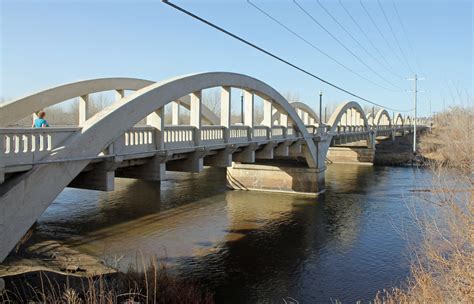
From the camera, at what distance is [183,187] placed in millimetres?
31578

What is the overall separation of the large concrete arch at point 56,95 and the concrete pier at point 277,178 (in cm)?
959

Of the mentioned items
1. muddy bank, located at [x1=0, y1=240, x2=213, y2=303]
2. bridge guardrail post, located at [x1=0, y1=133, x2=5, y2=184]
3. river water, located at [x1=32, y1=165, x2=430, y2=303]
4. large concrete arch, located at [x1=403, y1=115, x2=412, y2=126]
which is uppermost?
large concrete arch, located at [x1=403, y1=115, x2=412, y2=126]

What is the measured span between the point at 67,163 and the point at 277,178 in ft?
70.3

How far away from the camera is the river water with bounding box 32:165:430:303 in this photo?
43.7ft

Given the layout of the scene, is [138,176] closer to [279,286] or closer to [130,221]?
[279,286]

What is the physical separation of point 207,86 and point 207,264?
6.12 m

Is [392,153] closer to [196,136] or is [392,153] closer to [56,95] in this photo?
[56,95]

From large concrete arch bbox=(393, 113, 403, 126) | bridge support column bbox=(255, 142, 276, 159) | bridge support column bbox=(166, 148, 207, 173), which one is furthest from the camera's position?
large concrete arch bbox=(393, 113, 403, 126)

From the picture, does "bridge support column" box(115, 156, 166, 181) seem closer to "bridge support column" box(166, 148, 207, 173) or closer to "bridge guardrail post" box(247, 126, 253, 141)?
"bridge support column" box(166, 148, 207, 173)

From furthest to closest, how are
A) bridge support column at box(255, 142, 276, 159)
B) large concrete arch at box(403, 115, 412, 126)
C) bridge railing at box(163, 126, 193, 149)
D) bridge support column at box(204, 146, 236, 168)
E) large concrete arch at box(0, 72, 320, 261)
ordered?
large concrete arch at box(403, 115, 412, 126)
bridge support column at box(255, 142, 276, 159)
bridge support column at box(204, 146, 236, 168)
bridge railing at box(163, 126, 193, 149)
large concrete arch at box(0, 72, 320, 261)

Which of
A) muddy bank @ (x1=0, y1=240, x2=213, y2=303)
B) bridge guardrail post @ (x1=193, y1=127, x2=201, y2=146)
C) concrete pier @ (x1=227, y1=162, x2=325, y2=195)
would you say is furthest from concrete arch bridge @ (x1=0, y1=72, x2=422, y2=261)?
concrete pier @ (x1=227, y1=162, x2=325, y2=195)

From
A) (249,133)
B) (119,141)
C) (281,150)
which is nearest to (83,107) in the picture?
(249,133)

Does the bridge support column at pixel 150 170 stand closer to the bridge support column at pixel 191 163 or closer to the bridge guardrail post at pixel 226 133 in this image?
the bridge support column at pixel 191 163

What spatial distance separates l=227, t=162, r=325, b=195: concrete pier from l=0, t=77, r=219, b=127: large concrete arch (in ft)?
31.5
